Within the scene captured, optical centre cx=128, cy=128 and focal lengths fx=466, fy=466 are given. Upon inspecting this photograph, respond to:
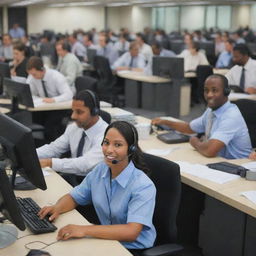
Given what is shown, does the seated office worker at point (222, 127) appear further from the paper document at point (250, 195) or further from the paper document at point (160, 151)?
the paper document at point (250, 195)

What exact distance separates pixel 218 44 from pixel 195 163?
10.8 m

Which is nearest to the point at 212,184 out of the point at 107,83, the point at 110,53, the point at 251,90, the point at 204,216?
the point at 204,216

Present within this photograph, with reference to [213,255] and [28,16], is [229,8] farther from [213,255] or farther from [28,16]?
[213,255]

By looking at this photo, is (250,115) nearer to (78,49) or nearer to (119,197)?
(119,197)

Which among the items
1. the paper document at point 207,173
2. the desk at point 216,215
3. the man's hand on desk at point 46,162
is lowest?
the desk at point 216,215

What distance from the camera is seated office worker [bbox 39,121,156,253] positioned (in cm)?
205

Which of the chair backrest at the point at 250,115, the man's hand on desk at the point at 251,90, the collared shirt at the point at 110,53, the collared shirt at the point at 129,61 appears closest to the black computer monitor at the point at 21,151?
the chair backrest at the point at 250,115

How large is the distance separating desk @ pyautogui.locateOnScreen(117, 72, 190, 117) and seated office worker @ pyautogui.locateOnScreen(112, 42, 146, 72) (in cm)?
48

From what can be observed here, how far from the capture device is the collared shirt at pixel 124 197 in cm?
212

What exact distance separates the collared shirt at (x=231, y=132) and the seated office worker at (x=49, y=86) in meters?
2.30

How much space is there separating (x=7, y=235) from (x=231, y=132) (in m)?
1.87

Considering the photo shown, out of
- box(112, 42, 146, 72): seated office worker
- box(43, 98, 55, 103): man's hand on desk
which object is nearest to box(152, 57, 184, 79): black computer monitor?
box(112, 42, 146, 72): seated office worker

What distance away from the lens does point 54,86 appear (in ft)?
18.1

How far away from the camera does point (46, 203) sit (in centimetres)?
248
